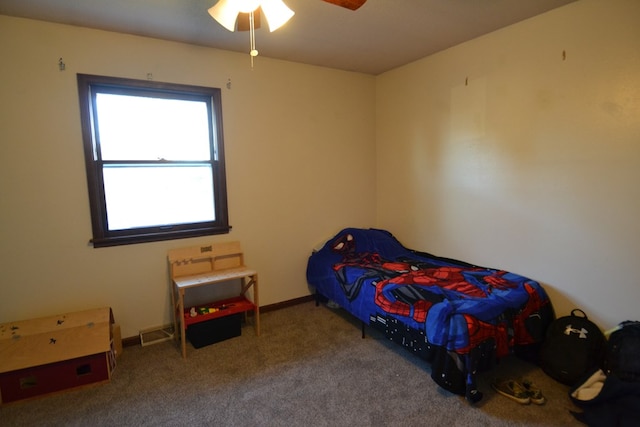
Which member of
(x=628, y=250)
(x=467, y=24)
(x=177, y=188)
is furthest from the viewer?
(x=177, y=188)

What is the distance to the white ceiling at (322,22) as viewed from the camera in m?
2.21

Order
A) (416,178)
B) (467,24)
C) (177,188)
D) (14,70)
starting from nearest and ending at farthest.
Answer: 1. (14,70)
2. (467,24)
3. (177,188)
4. (416,178)

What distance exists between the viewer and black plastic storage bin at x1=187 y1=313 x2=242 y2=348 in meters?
2.76

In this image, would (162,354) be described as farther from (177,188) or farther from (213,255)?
(177,188)

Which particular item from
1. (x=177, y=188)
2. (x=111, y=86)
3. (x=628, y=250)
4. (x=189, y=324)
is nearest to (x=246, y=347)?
(x=189, y=324)

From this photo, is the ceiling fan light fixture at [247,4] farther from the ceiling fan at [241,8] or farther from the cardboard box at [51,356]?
the cardboard box at [51,356]

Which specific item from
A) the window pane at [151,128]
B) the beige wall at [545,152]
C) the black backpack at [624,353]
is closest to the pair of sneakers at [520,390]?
the black backpack at [624,353]

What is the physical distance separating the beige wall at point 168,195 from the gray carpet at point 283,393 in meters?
0.67

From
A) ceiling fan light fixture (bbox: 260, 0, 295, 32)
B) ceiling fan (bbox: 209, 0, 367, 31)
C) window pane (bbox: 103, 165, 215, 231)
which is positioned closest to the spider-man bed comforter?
window pane (bbox: 103, 165, 215, 231)

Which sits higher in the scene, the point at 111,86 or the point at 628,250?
the point at 111,86

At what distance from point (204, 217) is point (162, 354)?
121 centimetres

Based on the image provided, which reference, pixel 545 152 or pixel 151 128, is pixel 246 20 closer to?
pixel 151 128

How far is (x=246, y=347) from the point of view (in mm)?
2781

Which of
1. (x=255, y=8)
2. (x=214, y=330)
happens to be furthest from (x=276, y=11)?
(x=214, y=330)
